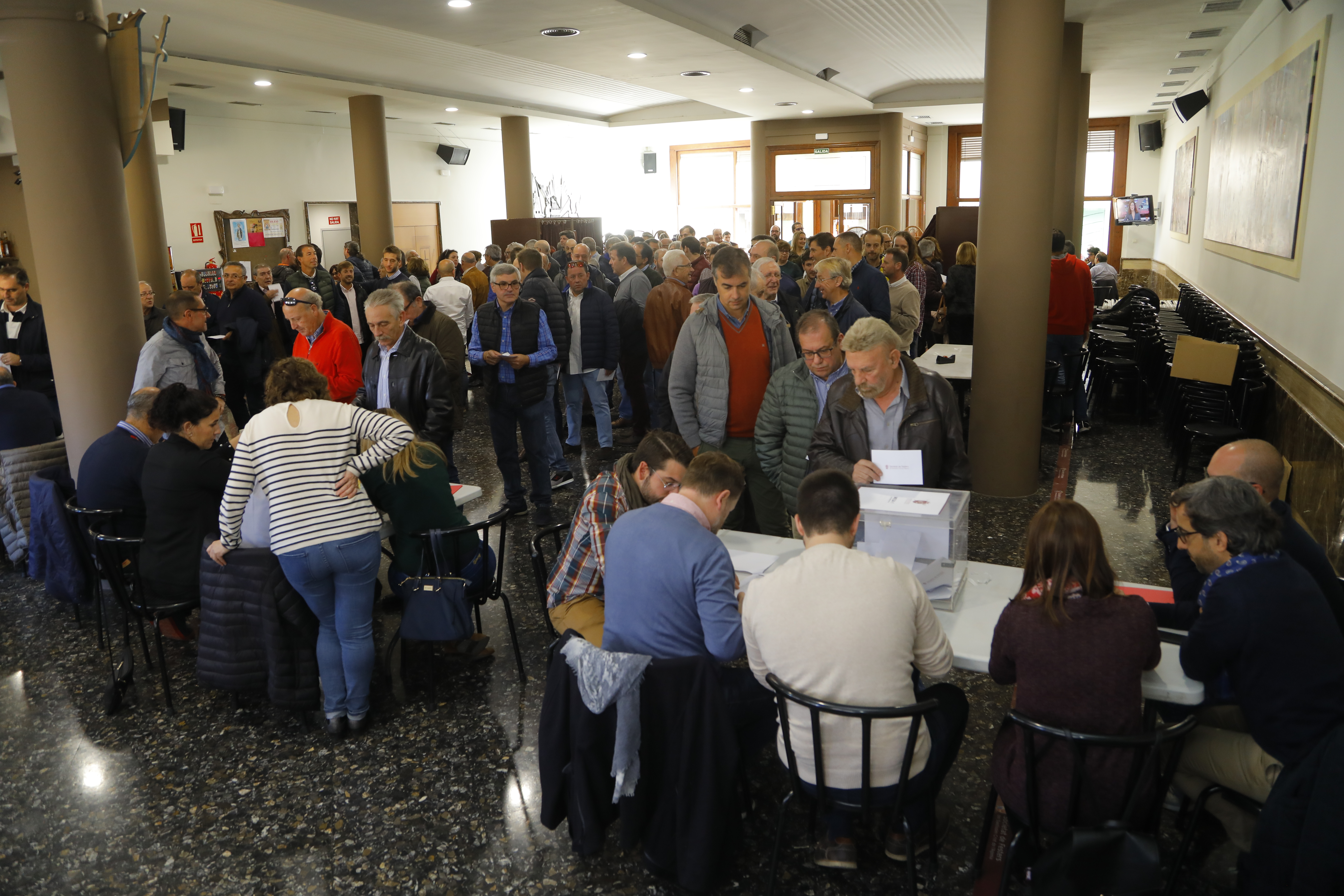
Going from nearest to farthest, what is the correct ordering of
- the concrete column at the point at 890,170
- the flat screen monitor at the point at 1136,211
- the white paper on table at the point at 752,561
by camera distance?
the white paper on table at the point at 752,561, the concrete column at the point at 890,170, the flat screen monitor at the point at 1136,211

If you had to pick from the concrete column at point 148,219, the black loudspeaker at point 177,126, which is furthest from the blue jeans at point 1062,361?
the black loudspeaker at point 177,126

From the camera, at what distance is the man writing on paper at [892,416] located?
323cm

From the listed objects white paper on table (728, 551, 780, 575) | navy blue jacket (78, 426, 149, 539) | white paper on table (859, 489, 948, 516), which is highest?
white paper on table (859, 489, 948, 516)

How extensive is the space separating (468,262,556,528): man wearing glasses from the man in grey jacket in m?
1.44

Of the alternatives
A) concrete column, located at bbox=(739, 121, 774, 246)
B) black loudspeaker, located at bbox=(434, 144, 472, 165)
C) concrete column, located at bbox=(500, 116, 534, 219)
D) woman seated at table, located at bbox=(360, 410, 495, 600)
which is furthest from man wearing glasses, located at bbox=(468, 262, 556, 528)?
black loudspeaker, located at bbox=(434, 144, 472, 165)

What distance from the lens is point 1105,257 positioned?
15.5 meters

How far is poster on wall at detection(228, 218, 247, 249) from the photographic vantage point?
12836 mm

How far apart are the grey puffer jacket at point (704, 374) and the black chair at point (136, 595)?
219cm

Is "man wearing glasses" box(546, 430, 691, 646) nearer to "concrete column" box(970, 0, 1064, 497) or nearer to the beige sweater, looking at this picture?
the beige sweater

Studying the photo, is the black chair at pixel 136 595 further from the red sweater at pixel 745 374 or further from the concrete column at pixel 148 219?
the concrete column at pixel 148 219

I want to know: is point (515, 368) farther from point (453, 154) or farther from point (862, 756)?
point (453, 154)

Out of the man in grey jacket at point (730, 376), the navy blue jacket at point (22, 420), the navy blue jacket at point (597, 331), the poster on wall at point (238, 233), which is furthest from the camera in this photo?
the poster on wall at point (238, 233)

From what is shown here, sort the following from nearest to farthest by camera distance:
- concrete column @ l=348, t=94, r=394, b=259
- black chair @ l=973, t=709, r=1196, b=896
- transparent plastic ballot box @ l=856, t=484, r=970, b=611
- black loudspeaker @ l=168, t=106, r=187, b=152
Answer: black chair @ l=973, t=709, r=1196, b=896 < transparent plastic ballot box @ l=856, t=484, r=970, b=611 < black loudspeaker @ l=168, t=106, r=187, b=152 < concrete column @ l=348, t=94, r=394, b=259

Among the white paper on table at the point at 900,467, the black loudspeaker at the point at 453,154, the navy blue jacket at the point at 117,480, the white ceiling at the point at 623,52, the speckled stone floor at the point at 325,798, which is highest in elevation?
the white ceiling at the point at 623,52
